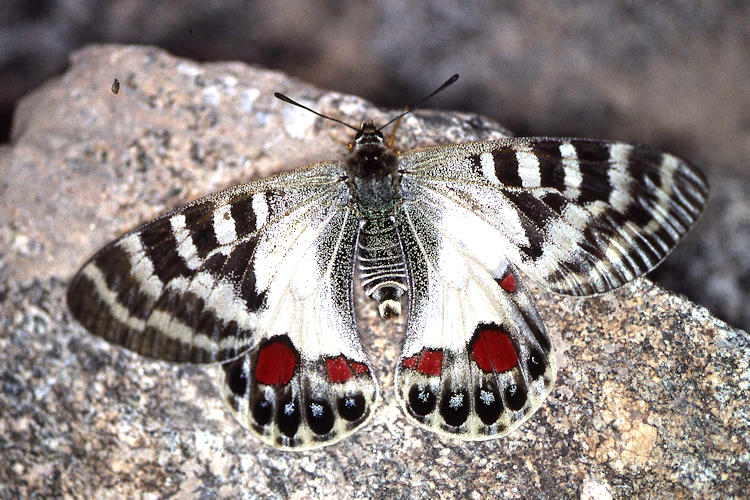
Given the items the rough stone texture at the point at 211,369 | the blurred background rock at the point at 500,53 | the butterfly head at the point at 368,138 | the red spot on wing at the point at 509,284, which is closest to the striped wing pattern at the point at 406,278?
the red spot on wing at the point at 509,284

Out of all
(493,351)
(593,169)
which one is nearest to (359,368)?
(493,351)

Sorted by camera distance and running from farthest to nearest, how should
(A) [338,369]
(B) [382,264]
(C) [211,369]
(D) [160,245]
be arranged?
(C) [211,369], (B) [382,264], (A) [338,369], (D) [160,245]

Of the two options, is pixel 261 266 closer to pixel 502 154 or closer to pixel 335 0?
pixel 502 154

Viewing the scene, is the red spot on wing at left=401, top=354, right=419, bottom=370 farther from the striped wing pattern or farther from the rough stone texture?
the rough stone texture

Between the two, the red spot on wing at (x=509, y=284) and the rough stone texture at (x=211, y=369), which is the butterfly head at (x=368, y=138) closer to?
the rough stone texture at (x=211, y=369)

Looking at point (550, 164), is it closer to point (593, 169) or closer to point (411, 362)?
point (593, 169)

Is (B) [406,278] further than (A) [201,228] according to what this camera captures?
Yes

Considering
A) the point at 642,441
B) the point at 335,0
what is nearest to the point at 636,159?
the point at 642,441

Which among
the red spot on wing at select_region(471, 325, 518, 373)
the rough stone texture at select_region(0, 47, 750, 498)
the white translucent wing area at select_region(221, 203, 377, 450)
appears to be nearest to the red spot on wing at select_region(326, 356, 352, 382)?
the white translucent wing area at select_region(221, 203, 377, 450)
